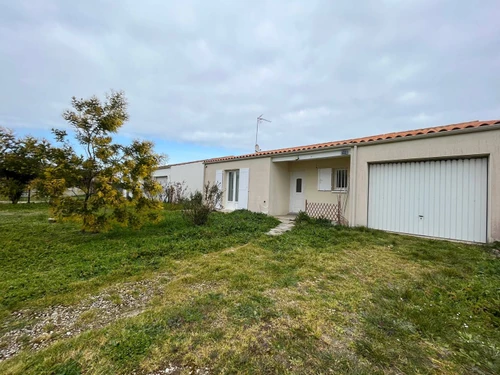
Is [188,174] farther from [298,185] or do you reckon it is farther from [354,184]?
[354,184]

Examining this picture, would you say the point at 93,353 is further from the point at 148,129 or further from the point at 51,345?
the point at 148,129

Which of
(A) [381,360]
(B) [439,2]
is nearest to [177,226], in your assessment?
(A) [381,360]

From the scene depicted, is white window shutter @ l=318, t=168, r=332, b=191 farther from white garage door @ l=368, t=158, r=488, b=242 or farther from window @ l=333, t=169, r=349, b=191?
white garage door @ l=368, t=158, r=488, b=242

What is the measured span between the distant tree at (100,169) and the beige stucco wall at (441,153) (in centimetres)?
664

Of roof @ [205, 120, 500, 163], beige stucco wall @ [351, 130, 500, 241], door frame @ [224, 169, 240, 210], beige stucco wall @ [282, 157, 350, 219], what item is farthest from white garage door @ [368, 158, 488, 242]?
door frame @ [224, 169, 240, 210]

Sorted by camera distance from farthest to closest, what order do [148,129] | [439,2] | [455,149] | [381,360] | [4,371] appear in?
[148,129] < [439,2] < [455,149] < [381,360] < [4,371]

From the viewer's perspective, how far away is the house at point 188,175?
14.3 m

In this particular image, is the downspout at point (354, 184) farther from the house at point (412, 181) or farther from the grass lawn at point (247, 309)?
the grass lawn at point (247, 309)

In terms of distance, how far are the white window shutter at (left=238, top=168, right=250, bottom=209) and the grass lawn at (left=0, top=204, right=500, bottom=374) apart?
20.6ft

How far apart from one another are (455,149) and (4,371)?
352 inches

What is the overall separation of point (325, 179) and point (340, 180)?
2.10ft

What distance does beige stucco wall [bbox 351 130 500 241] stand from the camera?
5.57m

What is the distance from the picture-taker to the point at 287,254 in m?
5.04

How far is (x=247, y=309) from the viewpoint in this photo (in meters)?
2.73
